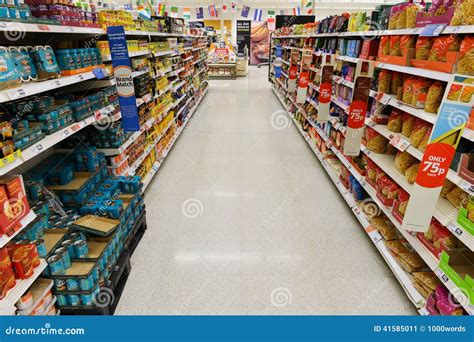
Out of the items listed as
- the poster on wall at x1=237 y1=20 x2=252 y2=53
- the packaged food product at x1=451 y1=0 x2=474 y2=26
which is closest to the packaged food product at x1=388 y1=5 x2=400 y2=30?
the packaged food product at x1=451 y1=0 x2=474 y2=26

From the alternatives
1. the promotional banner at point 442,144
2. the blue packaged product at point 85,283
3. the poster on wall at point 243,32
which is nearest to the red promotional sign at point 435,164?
the promotional banner at point 442,144

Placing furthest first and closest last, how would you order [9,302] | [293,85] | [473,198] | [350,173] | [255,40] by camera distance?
1. [255,40]
2. [293,85]
3. [350,173]
4. [473,198]
5. [9,302]

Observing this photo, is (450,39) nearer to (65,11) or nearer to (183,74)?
(65,11)

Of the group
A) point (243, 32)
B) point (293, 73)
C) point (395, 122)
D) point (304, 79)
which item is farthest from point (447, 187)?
point (243, 32)

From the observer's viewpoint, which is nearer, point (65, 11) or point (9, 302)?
point (9, 302)

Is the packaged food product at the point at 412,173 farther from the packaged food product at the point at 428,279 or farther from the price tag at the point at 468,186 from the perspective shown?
the packaged food product at the point at 428,279

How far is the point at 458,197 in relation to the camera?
1951mm

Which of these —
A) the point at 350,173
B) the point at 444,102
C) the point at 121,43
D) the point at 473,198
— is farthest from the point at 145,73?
the point at 473,198

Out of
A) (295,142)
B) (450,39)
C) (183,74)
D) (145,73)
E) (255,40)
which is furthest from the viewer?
(255,40)

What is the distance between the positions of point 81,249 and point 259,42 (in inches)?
851

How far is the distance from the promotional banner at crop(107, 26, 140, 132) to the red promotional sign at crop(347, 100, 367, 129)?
2134 mm

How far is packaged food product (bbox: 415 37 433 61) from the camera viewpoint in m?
2.17

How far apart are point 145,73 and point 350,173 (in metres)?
2.94

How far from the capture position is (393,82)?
276 cm
